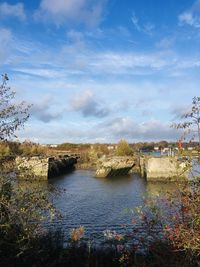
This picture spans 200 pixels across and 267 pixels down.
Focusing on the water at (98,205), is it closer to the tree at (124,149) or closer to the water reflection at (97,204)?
the water reflection at (97,204)

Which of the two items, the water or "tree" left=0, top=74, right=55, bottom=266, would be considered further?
the water

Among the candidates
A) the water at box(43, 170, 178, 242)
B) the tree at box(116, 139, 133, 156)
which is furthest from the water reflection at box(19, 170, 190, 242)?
the tree at box(116, 139, 133, 156)

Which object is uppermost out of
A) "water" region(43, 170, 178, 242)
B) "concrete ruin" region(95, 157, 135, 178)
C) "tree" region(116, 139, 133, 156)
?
"tree" region(116, 139, 133, 156)

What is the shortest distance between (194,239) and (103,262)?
627 cm

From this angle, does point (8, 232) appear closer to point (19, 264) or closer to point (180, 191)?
point (19, 264)

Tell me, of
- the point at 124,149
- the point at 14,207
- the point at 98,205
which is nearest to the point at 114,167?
the point at 124,149

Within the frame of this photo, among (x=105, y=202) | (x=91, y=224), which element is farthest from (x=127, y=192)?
(x=91, y=224)

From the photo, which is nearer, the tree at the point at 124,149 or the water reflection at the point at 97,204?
the water reflection at the point at 97,204

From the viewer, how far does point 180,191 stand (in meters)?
7.05

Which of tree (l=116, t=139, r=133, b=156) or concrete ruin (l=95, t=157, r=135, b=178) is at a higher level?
tree (l=116, t=139, r=133, b=156)

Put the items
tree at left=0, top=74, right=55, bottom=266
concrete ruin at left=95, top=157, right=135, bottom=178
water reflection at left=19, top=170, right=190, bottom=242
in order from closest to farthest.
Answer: tree at left=0, top=74, right=55, bottom=266, water reflection at left=19, top=170, right=190, bottom=242, concrete ruin at left=95, top=157, right=135, bottom=178

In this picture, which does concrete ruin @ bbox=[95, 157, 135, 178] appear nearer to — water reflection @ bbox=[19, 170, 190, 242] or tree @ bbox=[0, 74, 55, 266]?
water reflection @ bbox=[19, 170, 190, 242]

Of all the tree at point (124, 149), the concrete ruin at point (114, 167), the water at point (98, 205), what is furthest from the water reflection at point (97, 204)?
the tree at point (124, 149)

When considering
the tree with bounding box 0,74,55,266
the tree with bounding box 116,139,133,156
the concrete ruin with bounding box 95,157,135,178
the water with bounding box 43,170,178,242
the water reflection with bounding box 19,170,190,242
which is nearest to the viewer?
the tree with bounding box 0,74,55,266
